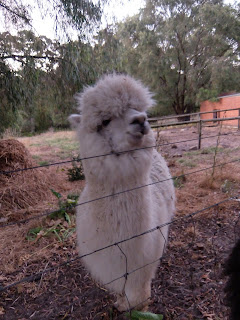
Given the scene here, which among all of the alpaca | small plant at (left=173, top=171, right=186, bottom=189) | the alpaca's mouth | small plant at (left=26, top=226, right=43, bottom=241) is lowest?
small plant at (left=173, top=171, right=186, bottom=189)

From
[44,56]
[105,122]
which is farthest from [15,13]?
[105,122]

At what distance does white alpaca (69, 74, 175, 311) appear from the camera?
1921mm

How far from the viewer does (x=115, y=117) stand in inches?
80.0

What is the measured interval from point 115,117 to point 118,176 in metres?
0.49

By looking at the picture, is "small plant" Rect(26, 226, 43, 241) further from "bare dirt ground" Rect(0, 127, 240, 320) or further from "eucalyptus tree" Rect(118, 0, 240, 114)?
"eucalyptus tree" Rect(118, 0, 240, 114)

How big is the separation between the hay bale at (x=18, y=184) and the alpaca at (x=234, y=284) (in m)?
4.31

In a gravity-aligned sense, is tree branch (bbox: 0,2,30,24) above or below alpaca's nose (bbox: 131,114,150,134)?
above

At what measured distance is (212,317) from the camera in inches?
95.3

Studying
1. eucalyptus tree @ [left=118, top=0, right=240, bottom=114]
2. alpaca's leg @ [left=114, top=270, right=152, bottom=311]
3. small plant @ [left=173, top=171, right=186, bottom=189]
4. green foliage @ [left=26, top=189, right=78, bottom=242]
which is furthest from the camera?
eucalyptus tree @ [left=118, top=0, right=240, bottom=114]

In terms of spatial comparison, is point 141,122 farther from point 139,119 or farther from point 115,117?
point 115,117

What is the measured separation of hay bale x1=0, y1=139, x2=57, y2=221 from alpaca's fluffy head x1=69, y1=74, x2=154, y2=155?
3529 millimetres

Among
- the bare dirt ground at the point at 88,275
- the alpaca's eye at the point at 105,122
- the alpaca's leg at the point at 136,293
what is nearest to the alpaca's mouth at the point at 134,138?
the alpaca's eye at the point at 105,122

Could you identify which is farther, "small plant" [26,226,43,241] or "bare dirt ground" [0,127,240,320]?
"small plant" [26,226,43,241]

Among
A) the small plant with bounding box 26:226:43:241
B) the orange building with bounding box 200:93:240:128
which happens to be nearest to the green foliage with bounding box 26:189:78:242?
the small plant with bounding box 26:226:43:241
